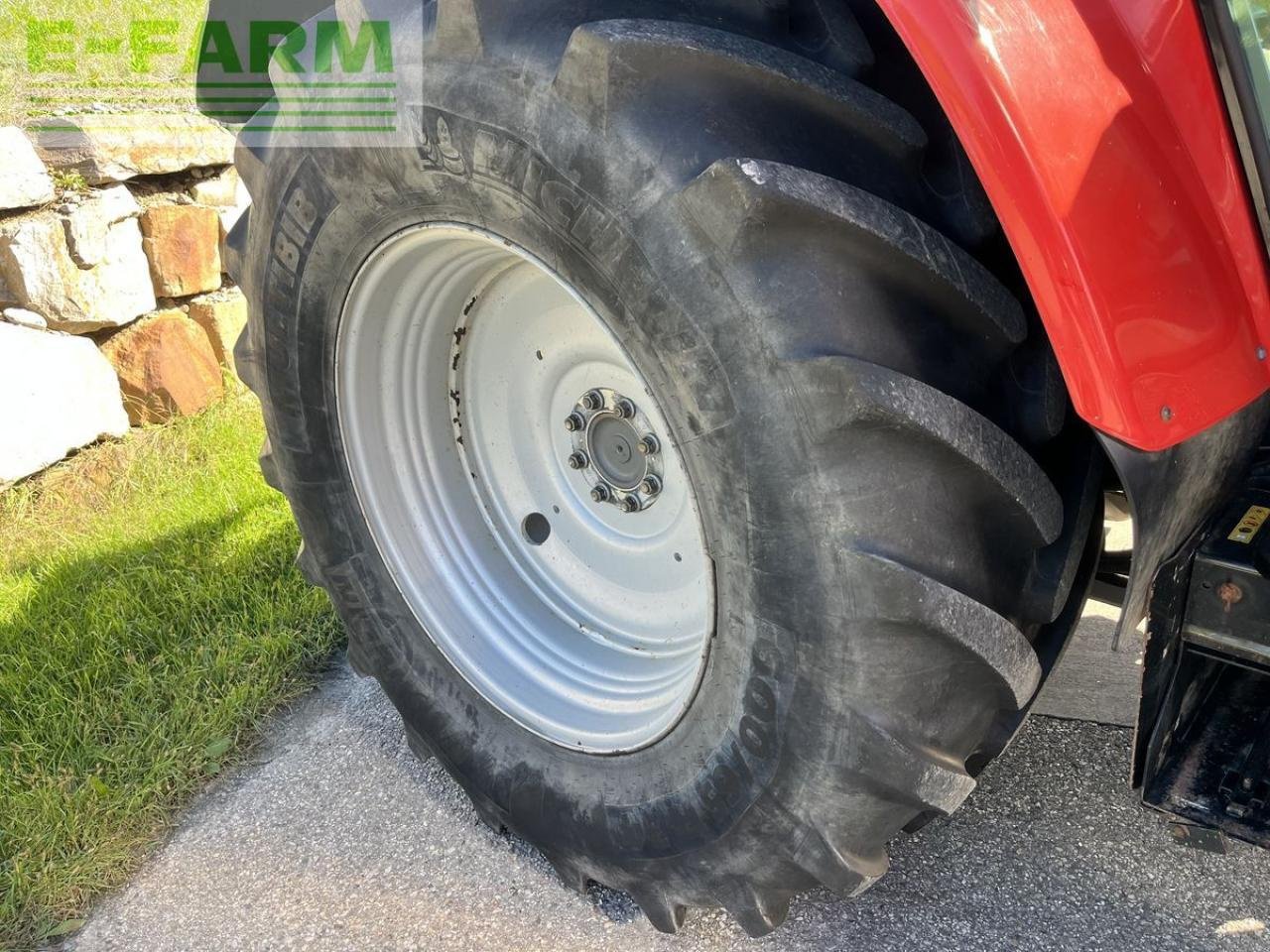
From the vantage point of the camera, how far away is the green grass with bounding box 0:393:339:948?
221 centimetres

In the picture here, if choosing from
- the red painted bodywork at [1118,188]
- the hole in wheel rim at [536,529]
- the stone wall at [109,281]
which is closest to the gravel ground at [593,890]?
the hole in wheel rim at [536,529]

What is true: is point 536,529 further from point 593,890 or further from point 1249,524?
point 1249,524

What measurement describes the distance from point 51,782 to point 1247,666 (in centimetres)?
221

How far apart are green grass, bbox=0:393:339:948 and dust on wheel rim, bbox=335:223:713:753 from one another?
29.3 inches

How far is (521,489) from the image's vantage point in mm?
2197

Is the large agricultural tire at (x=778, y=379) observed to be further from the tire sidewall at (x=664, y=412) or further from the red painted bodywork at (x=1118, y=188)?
the red painted bodywork at (x=1118, y=188)

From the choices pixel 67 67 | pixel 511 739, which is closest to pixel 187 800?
pixel 511 739

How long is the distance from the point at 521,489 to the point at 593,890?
756mm

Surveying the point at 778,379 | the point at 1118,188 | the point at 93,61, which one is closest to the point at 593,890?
the point at 778,379

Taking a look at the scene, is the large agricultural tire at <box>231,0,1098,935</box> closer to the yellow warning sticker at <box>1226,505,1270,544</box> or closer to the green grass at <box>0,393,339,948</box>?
the yellow warning sticker at <box>1226,505,1270,544</box>

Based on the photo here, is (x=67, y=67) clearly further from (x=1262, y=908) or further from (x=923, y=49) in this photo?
(x=1262, y=908)

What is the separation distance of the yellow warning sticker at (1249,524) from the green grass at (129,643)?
2015 millimetres

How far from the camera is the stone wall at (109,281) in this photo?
3289 millimetres

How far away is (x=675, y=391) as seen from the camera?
4.55 feet
